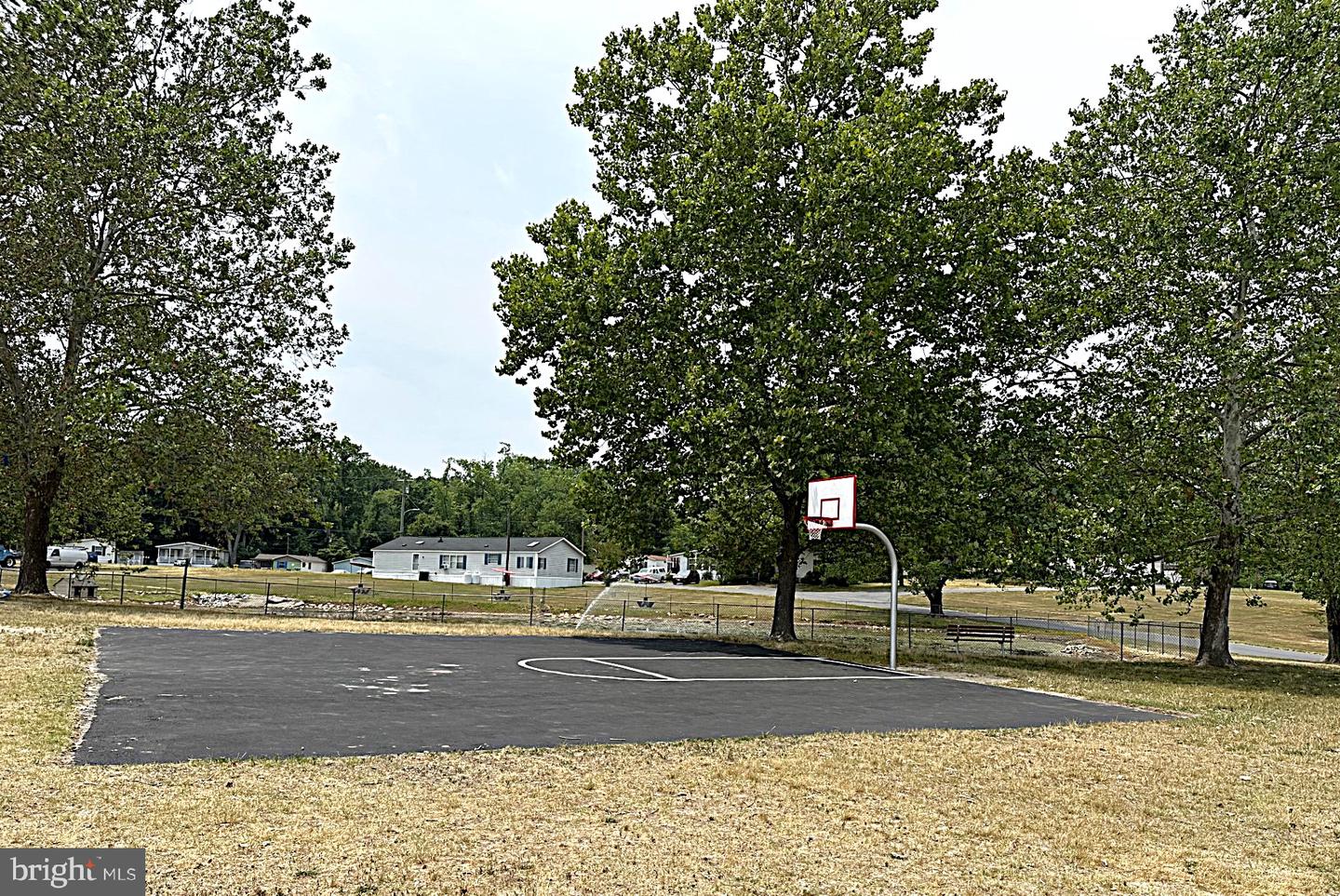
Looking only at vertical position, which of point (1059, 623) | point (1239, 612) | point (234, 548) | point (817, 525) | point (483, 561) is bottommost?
point (1059, 623)

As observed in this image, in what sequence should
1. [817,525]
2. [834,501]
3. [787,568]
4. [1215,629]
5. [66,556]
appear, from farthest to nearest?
[66,556] < [787,568] < [1215,629] < [817,525] < [834,501]

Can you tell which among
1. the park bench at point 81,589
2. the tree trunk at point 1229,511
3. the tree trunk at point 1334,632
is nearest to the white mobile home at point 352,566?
the park bench at point 81,589

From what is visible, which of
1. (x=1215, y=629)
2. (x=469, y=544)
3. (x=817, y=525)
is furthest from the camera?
(x=469, y=544)

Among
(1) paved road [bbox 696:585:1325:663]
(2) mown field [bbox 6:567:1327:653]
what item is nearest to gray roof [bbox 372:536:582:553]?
(2) mown field [bbox 6:567:1327:653]

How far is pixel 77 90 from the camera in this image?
2584cm

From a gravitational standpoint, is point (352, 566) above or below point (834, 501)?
below

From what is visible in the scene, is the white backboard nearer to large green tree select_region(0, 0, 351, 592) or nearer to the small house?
large green tree select_region(0, 0, 351, 592)

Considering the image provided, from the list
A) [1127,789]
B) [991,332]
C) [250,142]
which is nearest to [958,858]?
[1127,789]

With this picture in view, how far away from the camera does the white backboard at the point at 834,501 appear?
19531mm

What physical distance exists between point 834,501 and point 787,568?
5.68 metres

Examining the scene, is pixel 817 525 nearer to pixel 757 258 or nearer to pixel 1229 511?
pixel 757 258

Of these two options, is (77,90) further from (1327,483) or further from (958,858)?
(1327,483)

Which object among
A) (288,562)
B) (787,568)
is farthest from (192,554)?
(787,568)

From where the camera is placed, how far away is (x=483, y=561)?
7356 cm
